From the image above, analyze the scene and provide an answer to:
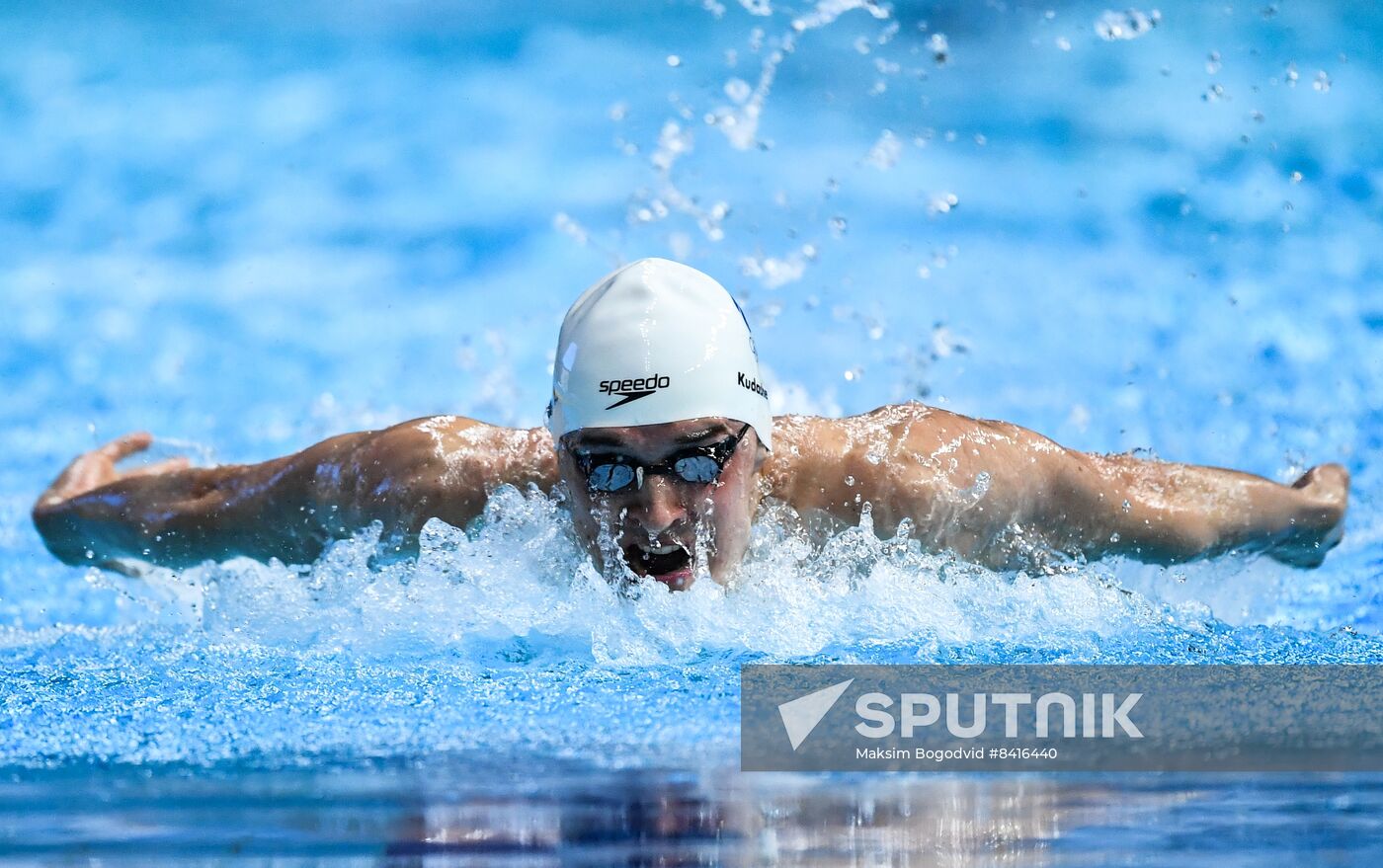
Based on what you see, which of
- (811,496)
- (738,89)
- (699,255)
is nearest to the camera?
(811,496)

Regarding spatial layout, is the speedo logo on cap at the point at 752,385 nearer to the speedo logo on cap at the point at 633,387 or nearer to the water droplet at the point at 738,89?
the speedo logo on cap at the point at 633,387

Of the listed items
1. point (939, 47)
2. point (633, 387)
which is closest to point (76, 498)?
point (633, 387)

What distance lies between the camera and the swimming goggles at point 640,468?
94.7 inches

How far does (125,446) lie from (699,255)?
2.43 m

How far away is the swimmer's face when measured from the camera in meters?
2.41

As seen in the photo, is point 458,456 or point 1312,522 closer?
point 458,456

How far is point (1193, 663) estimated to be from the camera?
2143 mm

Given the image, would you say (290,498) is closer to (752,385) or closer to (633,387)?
(633,387)

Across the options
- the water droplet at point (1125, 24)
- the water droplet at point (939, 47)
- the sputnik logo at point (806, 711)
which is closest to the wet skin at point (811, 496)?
the sputnik logo at point (806, 711)

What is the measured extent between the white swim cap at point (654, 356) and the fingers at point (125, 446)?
1339 millimetres

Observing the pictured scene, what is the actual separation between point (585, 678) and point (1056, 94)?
4.69 meters

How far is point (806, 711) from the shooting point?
177 cm
